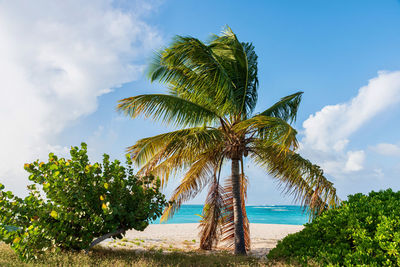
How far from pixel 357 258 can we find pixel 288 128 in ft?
11.7

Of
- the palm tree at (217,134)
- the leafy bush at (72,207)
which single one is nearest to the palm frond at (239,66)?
the palm tree at (217,134)

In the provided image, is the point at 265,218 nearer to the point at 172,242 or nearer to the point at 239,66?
the point at 172,242

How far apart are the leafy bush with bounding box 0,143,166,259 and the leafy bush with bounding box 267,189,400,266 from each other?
151 inches

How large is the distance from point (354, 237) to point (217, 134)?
197 inches

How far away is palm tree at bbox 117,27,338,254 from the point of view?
370 inches

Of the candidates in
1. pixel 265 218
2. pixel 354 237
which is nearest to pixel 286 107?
pixel 354 237

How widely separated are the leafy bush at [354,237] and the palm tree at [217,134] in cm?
221

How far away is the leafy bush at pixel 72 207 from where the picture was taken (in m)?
7.25

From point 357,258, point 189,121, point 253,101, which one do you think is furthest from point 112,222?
point 253,101

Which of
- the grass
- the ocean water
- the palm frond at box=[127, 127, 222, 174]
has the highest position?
the palm frond at box=[127, 127, 222, 174]

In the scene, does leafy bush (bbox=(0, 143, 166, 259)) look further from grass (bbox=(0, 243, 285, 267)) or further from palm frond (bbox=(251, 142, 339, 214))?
palm frond (bbox=(251, 142, 339, 214))

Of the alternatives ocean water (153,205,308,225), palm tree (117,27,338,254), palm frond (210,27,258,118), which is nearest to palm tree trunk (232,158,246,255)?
palm tree (117,27,338,254)

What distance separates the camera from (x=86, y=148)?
8.16 meters

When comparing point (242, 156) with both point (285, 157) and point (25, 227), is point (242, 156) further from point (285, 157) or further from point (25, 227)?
point (25, 227)
